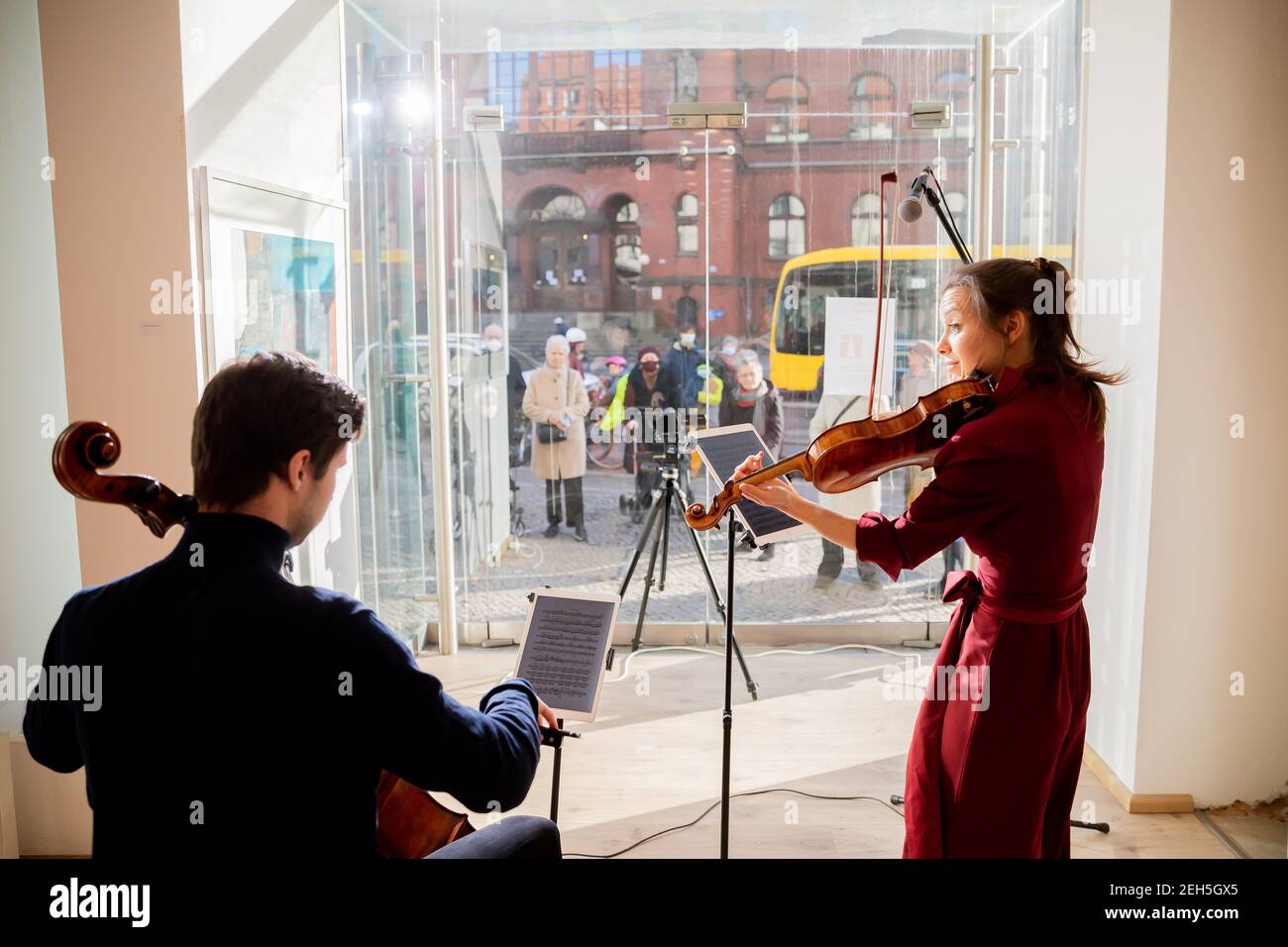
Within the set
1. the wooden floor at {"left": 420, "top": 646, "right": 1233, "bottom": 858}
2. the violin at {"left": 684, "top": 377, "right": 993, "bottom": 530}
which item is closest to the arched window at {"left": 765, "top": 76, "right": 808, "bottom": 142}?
the wooden floor at {"left": 420, "top": 646, "right": 1233, "bottom": 858}

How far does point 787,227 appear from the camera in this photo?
4516mm

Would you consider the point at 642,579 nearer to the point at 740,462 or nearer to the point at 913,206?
the point at 740,462

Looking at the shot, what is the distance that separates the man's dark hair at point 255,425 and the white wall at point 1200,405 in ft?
8.40

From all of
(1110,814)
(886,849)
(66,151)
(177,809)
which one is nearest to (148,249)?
(66,151)

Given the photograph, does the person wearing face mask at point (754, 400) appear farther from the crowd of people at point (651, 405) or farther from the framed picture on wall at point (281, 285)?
the framed picture on wall at point (281, 285)

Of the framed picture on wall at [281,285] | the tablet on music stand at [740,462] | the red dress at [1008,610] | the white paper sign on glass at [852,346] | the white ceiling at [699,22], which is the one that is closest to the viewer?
the red dress at [1008,610]

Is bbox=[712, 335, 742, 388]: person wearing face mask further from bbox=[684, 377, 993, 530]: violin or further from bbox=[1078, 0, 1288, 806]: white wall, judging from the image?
bbox=[684, 377, 993, 530]: violin

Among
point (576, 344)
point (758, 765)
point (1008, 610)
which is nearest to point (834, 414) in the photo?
point (576, 344)

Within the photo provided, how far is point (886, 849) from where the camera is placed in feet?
9.43

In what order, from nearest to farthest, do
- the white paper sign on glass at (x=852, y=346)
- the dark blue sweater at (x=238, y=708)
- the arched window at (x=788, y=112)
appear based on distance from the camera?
the dark blue sweater at (x=238, y=708) → the arched window at (x=788, y=112) → the white paper sign on glass at (x=852, y=346)

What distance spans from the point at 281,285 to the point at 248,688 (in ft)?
8.10

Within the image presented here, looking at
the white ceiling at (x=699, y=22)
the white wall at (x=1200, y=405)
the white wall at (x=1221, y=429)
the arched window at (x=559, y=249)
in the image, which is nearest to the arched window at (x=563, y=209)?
the arched window at (x=559, y=249)

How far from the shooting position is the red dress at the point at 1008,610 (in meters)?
1.83
